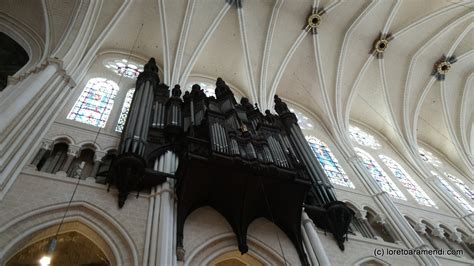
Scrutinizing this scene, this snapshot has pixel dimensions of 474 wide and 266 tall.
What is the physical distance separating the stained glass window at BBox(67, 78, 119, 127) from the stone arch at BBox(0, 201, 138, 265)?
3631 millimetres

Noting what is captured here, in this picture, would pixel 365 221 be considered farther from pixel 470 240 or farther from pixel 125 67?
pixel 125 67

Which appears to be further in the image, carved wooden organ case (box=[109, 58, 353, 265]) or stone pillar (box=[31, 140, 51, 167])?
stone pillar (box=[31, 140, 51, 167])

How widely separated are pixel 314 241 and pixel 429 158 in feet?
40.5

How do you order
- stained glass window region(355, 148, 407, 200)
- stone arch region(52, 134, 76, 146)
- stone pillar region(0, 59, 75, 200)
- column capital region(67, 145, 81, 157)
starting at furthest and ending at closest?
stained glass window region(355, 148, 407, 200)
stone arch region(52, 134, 76, 146)
column capital region(67, 145, 81, 157)
stone pillar region(0, 59, 75, 200)

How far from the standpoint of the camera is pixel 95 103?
11.6 meters

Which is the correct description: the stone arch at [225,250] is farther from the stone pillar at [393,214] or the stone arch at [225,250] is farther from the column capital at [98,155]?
the stone pillar at [393,214]

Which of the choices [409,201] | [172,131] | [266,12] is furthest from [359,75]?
[172,131]

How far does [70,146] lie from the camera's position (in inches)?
364

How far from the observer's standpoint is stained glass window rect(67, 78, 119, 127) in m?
10.7

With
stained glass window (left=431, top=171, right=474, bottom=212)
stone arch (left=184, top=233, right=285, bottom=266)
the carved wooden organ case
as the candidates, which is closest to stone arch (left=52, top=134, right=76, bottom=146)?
the carved wooden organ case

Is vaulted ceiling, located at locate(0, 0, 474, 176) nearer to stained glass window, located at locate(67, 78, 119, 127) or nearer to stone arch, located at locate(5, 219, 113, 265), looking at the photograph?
stained glass window, located at locate(67, 78, 119, 127)

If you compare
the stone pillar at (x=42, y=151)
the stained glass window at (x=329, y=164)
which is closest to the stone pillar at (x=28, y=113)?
A: the stone pillar at (x=42, y=151)

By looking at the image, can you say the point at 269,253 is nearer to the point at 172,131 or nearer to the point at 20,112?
the point at 172,131

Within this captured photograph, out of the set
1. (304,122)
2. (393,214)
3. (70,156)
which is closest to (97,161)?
(70,156)
